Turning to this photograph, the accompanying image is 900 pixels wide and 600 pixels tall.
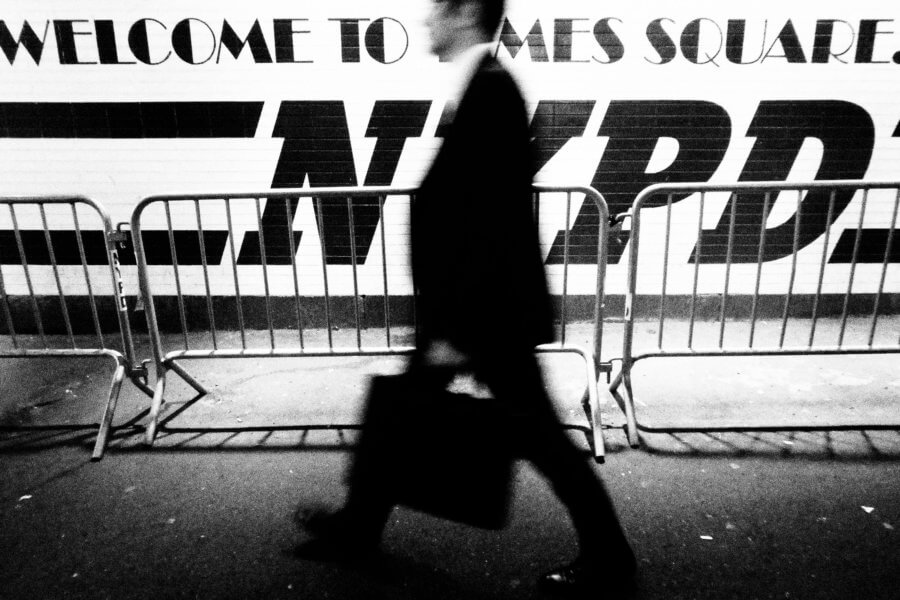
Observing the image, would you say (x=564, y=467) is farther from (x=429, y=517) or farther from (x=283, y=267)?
(x=283, y=267)

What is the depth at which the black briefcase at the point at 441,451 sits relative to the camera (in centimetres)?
277

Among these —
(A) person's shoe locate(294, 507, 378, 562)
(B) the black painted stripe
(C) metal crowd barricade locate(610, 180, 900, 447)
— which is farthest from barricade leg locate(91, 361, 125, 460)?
(C) metal crowd barricade locate(610, 180, 900, 447)

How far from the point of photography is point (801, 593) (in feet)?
7.18

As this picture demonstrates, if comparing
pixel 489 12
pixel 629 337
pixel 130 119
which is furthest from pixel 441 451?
pixel 130 119

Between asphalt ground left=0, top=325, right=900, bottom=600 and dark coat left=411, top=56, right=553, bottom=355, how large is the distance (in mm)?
1006

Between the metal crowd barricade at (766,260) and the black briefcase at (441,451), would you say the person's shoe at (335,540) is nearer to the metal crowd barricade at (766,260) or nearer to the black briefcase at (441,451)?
the black briefcase at (441,451)

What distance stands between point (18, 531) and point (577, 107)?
518 cm

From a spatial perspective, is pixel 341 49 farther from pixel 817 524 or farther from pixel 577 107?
pixel 817 524

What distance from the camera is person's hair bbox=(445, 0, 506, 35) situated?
225cm

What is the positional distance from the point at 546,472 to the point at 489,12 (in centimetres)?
203

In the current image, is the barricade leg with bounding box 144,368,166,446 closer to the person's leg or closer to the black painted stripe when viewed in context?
the person's leg

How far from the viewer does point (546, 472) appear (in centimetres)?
253

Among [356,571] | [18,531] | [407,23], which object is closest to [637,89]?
[407,23]

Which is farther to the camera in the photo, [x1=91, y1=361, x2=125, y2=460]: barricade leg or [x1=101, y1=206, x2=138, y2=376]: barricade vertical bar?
[x1=101, y1=206, x2=138, y2=376]: barricade vertical bar
